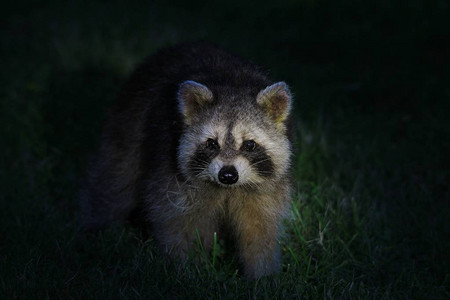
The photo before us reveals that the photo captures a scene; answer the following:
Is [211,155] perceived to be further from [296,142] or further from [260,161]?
[296,142]

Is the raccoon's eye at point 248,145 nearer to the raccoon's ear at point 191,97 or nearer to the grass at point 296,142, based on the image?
the raccoon's ear at point 191,97

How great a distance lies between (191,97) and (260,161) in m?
0.60

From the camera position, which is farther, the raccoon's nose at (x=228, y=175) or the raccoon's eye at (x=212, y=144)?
the raccoon's eye at (x=212, y=144)

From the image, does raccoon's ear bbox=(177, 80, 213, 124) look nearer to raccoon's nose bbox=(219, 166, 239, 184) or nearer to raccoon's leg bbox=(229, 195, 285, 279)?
raccoon's nose bbox=(219, 166, 239, 184)

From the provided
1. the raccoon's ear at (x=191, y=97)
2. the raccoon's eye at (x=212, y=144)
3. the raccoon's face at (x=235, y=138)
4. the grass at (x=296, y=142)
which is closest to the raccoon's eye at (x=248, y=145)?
the raccoon's face at (x=235, y=138)

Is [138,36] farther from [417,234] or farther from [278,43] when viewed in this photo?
[417,234]

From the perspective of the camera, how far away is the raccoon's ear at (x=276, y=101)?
378 centimetres

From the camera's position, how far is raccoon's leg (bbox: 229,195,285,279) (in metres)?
4.00

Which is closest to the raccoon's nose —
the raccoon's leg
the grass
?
the raccoon's leg

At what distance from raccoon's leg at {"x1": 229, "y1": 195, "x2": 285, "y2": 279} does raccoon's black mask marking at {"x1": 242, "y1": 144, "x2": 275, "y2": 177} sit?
25cm

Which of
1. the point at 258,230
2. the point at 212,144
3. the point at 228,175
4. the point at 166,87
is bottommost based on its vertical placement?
the point at 258,230

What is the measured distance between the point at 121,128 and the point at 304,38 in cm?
440

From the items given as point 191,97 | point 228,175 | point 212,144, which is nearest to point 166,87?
point 191,97

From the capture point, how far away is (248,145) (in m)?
3.70
